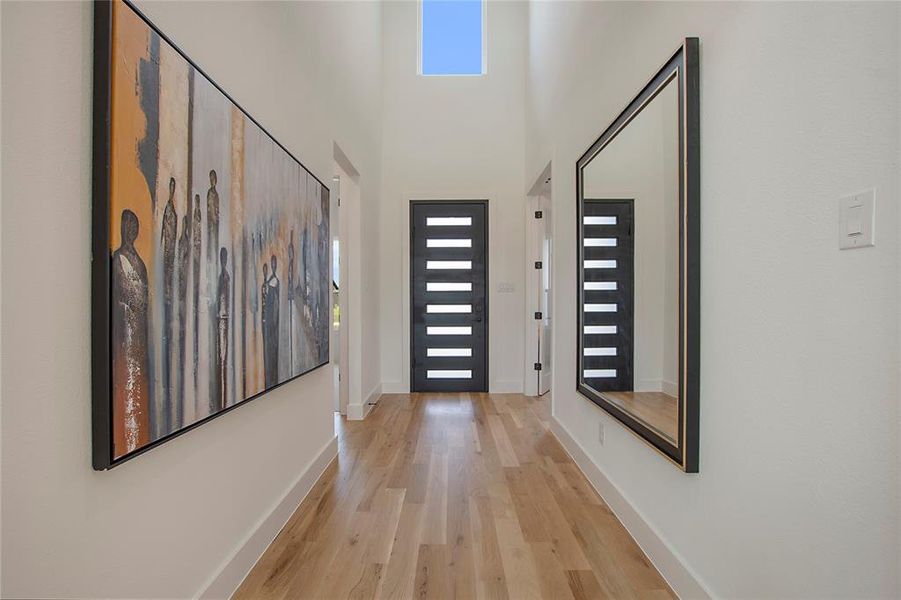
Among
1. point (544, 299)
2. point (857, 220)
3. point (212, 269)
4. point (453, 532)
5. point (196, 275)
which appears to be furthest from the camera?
point (544, 299)

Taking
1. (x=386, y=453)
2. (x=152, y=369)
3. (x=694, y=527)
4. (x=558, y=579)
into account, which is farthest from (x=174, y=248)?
(x=386, y=453)

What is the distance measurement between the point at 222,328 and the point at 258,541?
998 mm

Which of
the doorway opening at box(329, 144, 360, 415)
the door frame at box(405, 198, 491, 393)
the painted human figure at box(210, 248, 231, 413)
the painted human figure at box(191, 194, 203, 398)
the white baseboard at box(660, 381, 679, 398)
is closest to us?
the painted human figure at box(191, 194, 203, 398)

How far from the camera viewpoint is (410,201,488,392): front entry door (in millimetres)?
5598

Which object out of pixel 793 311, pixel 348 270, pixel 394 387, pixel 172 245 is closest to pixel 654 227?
pixel 793 311

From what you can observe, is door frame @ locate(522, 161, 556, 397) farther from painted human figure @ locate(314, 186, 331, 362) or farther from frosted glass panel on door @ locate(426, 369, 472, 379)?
painted human figure @ locate(314, 186, 331, 362)

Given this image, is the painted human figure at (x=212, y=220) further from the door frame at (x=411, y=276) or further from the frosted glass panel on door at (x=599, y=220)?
the door frame at (x=411, y=276)

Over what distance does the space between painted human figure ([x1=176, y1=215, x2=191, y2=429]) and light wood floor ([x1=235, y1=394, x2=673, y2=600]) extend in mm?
875

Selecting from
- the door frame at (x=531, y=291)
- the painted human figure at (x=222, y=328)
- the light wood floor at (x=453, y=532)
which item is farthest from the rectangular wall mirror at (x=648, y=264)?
the door frame at (x=531, y=291)

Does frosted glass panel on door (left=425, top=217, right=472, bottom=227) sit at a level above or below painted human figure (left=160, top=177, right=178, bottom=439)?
above

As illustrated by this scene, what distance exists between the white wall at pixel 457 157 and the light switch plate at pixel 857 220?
4.52m

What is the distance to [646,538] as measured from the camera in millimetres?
2070

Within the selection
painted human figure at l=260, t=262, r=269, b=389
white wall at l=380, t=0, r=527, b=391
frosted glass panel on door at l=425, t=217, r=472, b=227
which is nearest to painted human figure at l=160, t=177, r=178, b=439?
painted human figure at l=260, t=262, r=269, b=389

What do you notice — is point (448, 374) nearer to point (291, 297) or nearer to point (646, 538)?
point (291, 297)
